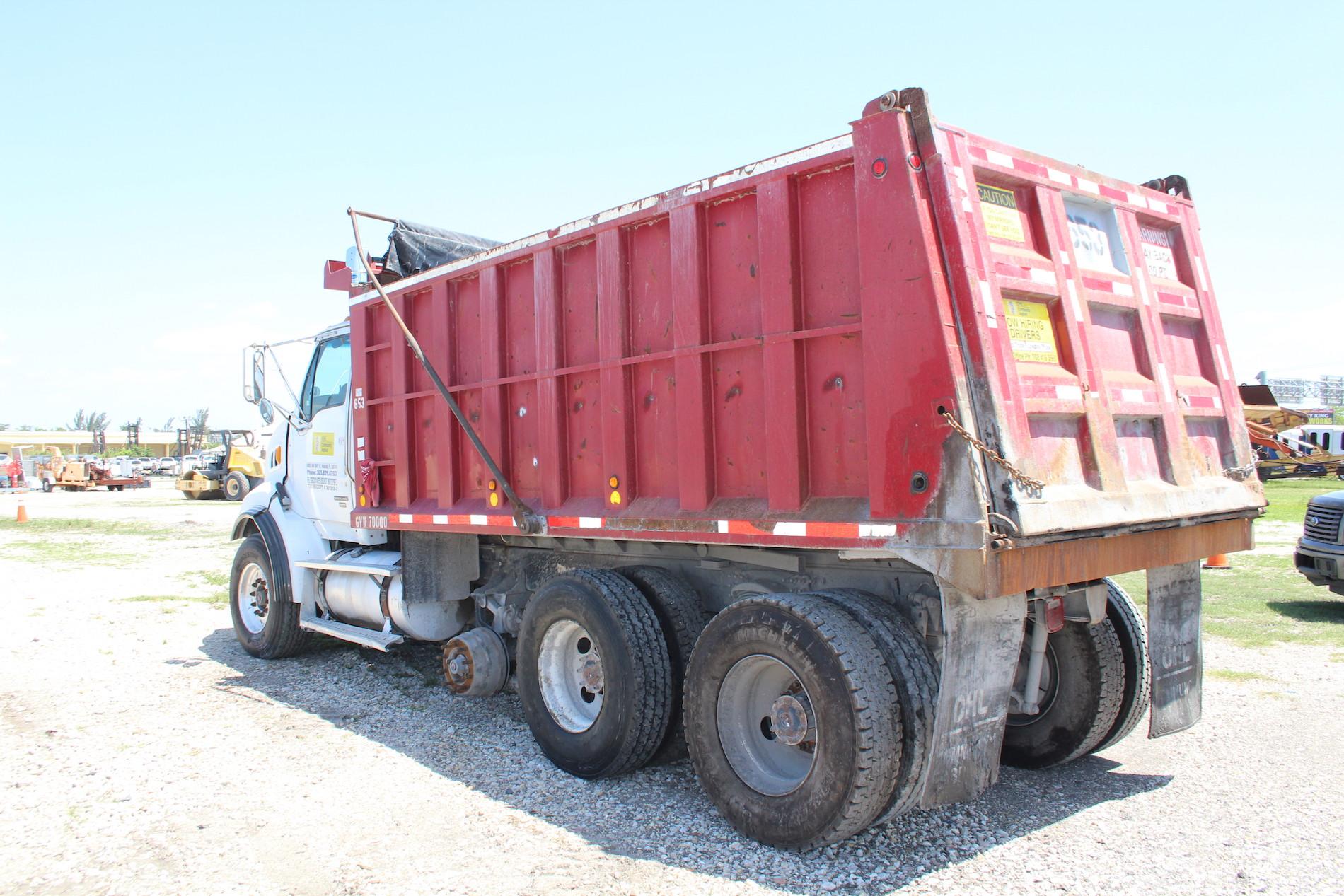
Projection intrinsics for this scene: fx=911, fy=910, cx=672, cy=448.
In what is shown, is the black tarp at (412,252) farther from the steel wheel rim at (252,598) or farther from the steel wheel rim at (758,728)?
the steel wheel rim at (758,728)

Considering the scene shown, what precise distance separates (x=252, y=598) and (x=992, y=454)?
742cm

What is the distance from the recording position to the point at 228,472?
33.0 meters

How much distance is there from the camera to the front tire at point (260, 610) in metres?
8.02

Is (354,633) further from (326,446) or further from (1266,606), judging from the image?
(1266,606)

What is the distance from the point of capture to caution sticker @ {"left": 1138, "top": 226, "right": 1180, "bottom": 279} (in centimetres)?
490

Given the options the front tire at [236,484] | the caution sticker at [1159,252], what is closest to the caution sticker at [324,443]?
the caution sticker at [1159,252]

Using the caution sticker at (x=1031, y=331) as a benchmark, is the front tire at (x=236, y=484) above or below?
above

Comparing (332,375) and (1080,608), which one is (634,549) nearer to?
(1080,608)

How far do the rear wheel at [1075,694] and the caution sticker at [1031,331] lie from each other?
173 centimetres

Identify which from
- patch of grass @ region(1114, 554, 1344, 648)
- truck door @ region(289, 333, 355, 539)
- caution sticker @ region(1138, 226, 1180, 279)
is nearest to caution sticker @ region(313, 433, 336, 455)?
truck door @ region(289, 333, 355, 539)

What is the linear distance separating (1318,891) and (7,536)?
23.8 metres

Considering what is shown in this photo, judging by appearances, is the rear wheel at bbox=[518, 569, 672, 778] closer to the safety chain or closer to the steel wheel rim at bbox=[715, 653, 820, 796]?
the steel wheel rim at bbox=[715, 653, 820, 796]

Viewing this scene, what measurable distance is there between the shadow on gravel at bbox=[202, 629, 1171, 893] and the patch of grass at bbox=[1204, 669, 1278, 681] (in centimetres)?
220

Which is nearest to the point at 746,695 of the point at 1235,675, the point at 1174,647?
the point at 1174,647
